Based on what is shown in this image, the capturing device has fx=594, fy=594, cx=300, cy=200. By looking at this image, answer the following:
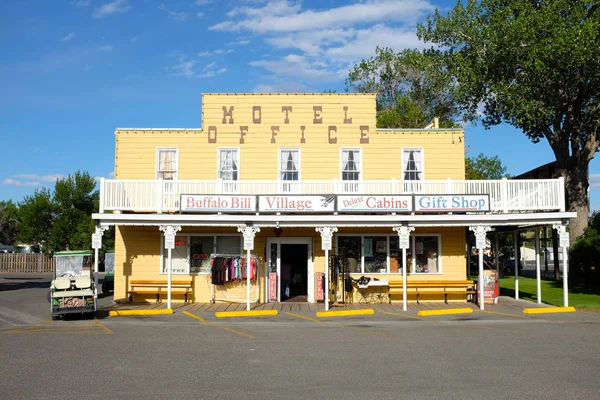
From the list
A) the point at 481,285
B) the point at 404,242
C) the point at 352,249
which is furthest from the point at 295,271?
the point at 481,285

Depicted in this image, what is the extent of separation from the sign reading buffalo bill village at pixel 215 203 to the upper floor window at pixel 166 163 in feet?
10.9

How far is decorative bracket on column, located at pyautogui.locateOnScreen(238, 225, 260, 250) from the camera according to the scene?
67.9ft

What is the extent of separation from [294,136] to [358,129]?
260cm

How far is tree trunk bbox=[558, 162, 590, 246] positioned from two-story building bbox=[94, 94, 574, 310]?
1116 cm

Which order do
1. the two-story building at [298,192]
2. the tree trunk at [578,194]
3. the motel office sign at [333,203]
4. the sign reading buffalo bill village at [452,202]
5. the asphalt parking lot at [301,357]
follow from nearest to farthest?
the asphalt parking lot at [301,357], the motel office sign at [333,203], the sign reading buffalo bill village at [452,202], the two-story building at [298,192], the tree trunk at [578,194]

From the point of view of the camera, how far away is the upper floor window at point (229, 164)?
2380 centimetres

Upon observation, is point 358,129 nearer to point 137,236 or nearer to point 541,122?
point 137,236

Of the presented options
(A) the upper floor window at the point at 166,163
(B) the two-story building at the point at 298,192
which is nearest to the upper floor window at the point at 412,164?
(B) the two-story building at the point at 298,192

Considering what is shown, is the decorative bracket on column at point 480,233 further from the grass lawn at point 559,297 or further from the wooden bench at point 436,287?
the grass lawn at point 559,297

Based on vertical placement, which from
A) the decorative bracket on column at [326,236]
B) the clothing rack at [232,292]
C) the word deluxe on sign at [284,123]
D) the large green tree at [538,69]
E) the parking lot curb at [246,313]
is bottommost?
the parking lot curb at [246,313]

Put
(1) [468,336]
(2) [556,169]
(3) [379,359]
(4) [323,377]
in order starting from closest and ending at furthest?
(4) [323,377]
(3) [379,359]
(1) [468,336]
(2) [556,169]

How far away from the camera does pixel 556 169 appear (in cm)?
3356

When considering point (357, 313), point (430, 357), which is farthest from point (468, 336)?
point (357, 313)

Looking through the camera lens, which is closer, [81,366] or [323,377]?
[323,377]
